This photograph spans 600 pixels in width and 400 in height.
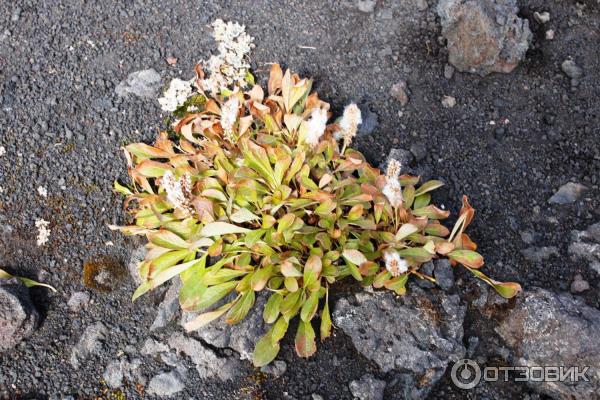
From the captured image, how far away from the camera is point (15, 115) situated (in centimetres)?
436

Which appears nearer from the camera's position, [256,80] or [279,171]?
[279,171]

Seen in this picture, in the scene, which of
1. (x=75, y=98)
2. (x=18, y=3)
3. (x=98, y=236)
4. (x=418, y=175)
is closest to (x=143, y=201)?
(x=98, y=236)

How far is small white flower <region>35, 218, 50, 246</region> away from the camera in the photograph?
3963 mm

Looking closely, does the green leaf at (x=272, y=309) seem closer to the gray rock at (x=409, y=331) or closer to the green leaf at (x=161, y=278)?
the gray rock at (x=409, y=331)

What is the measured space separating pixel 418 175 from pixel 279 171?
Result: 1053mm

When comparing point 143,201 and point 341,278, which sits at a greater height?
point 143,201

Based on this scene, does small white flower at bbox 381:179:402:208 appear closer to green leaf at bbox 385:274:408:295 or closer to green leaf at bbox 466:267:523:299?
green leaf at bbox 385:274:408:295

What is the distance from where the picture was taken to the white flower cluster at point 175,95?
4438 mm

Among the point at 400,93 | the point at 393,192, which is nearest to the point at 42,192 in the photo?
the point at 393,192

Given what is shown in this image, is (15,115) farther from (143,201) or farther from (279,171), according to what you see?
(279,171)

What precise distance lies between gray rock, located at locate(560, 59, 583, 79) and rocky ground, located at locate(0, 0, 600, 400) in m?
0.01

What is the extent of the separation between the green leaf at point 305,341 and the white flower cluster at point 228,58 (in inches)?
72.4

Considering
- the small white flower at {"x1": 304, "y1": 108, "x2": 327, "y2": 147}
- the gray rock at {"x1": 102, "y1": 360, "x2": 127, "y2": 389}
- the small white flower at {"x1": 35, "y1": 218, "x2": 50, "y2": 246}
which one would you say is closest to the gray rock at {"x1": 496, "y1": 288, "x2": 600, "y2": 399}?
the small white flower at {"x1": 304, "y1": 108, "x2": 327, "y2": 147}

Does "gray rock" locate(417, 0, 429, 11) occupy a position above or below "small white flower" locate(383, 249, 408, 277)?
above
